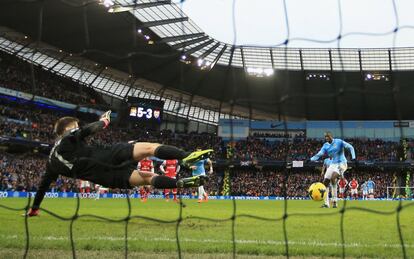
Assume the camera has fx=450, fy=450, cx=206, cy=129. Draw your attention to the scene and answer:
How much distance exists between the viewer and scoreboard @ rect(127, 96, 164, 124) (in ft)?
108

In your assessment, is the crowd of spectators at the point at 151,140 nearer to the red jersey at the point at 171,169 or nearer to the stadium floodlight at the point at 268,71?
the stadium floodlight at the point at 268,71

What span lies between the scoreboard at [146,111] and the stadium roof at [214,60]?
14.5 ft

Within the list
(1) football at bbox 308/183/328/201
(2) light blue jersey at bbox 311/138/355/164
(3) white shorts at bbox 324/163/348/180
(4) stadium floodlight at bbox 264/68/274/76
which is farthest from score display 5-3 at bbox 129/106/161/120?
(3) white shorts at bbox 324/163/348/180

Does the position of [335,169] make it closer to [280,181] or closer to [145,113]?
[145,113]

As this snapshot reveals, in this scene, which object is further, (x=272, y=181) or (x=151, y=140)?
(x=272, y=181)

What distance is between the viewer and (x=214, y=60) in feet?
147

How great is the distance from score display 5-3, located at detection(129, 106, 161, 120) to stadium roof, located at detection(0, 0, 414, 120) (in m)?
4.54

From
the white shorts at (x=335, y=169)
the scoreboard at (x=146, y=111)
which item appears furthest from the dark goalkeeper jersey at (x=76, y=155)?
the scoreboard at (x=146, y=111)

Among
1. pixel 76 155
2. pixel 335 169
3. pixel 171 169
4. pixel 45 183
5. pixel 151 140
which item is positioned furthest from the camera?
pixel 151 140

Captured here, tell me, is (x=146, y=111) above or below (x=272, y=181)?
above

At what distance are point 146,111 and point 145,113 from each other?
252mm

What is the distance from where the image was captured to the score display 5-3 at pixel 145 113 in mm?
33047

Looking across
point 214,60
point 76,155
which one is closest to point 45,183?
point 76,155

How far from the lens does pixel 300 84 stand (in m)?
48.3
